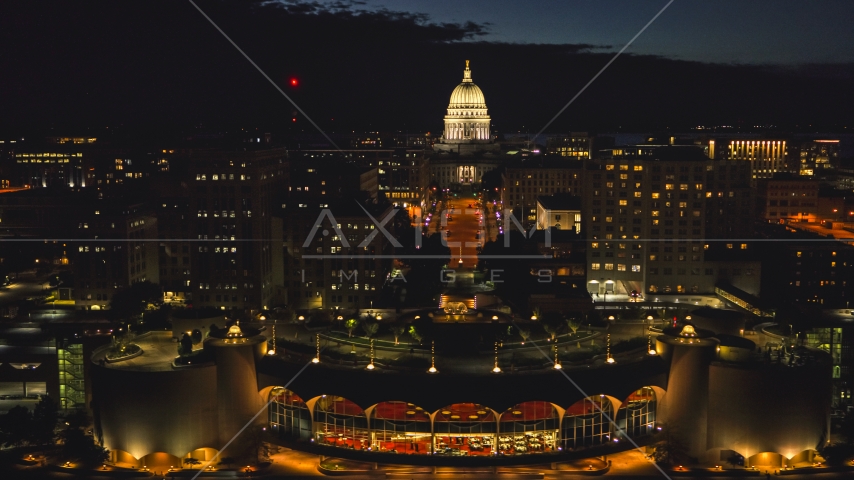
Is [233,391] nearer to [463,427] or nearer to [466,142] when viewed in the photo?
[463,427]

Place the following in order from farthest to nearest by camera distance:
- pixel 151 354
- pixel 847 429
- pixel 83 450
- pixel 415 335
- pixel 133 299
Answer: pixel 133 299, pixel 151 354, pixel 415 335, pixel 847 429, pixel 83 450

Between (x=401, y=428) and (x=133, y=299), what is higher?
(x=133, y=299)

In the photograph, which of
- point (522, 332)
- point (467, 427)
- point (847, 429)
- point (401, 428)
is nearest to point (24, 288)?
point (401, 428)

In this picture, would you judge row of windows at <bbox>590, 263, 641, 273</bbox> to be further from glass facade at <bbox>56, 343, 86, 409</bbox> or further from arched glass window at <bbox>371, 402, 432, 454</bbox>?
glass facade at <bbox>56, 343, 86, 409</bbox>

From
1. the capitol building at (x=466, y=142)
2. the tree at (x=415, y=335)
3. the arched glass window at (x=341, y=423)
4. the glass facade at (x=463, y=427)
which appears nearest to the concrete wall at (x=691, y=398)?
the glass facade at (x=463, y=427)

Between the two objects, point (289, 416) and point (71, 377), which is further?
point (71, 377)

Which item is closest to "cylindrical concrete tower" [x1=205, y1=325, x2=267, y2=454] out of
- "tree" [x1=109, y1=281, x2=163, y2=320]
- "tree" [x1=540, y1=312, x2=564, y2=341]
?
"tree" [x1=540, y1=312, x2=564, y2=341]

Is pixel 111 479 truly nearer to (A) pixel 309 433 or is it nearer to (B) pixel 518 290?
(A) pixel 309 433
